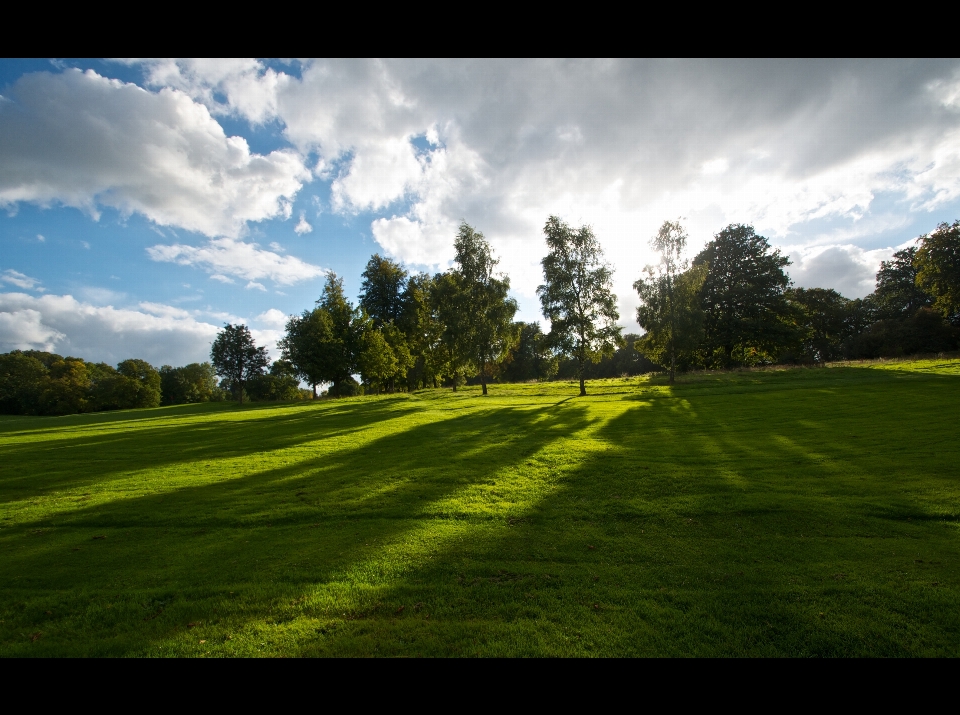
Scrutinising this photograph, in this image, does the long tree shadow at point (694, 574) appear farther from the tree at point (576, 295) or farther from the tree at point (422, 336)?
the tree at point (422, 336)

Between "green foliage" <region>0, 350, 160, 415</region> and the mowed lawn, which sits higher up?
"green foliage" <region>0, 350, 160, 415</region>

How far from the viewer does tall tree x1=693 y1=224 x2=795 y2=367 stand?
55531mm

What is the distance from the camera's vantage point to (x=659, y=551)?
6527 millimetres

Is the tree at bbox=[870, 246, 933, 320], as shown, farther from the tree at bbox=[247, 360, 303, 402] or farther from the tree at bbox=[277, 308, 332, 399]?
the tree at bbox=[247, 360, 303, 402]

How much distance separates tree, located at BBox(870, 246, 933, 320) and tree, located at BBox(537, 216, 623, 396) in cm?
7043

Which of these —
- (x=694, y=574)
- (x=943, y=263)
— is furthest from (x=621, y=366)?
(x=694, y=574)

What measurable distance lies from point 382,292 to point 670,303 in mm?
49654

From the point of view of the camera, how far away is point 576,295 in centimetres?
4100

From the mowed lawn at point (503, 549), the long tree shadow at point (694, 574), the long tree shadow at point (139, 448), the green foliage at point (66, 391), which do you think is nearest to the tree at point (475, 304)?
the long tree shadow at point (139, 448)

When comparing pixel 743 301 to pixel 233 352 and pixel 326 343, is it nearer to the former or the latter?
pixel 326 343

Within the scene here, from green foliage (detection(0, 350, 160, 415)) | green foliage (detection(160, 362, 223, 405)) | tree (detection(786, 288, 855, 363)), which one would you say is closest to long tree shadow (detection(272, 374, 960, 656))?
tree (detection(786, 288, 855, 363))

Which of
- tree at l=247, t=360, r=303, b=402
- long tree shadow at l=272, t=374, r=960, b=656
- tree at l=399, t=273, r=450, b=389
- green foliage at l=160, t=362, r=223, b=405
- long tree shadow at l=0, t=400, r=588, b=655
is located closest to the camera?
long tree shadow at l=272, t=374, r=960, b=656
